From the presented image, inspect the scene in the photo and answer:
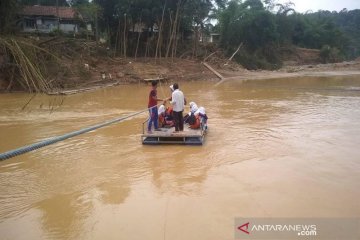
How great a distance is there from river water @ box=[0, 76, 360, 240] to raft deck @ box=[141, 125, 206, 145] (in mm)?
204

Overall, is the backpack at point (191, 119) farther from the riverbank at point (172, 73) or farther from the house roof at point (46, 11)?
the house roof at point (46, 11)

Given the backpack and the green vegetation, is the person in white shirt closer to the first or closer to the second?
the backpack

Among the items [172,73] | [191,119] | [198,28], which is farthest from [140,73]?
[191,119]

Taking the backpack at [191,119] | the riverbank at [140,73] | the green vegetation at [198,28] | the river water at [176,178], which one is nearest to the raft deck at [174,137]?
the river water at [176,178]

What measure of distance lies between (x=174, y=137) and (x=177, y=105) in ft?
2.56

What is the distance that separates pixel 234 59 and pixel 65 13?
1855 centimetres

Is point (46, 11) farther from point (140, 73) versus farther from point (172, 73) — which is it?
point (172, 73)

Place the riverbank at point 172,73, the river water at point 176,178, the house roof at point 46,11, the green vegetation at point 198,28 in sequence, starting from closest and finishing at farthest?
the river water at point 176,178 → the riverbank at point 172,73 → the green vegetation at point 198,28 → the house roof at point 46,11

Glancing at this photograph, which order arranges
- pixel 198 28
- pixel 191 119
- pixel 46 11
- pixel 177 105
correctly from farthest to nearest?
pixel 46 11 < pixel 198 28 < pixel 191 119 < pixel 177 105

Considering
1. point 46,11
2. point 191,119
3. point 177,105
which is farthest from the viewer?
point 46,11

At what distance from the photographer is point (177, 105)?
9008 mm

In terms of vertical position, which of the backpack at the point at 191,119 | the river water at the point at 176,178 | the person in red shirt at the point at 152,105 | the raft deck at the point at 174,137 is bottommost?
the river water at the point at 176,178

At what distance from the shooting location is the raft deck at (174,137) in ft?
29.3

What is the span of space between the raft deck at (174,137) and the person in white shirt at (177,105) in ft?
0.75
